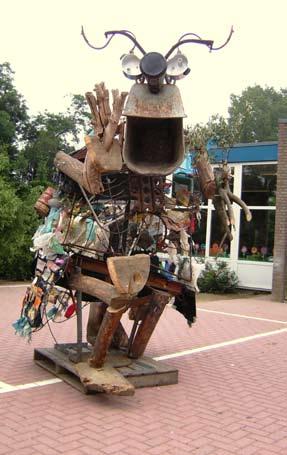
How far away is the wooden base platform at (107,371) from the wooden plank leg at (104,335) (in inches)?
3.3

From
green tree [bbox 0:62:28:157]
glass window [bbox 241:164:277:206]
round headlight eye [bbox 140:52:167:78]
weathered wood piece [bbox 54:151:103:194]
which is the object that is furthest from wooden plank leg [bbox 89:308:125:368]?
green tree [bbox 0:62:28:157]

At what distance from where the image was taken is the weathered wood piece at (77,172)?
4.94 m

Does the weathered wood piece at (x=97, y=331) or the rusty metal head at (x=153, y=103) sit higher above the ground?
the rusty metal head at (x=153, y=103)

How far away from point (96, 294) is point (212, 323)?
5390mm

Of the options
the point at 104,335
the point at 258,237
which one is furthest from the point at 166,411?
the point at 258,237

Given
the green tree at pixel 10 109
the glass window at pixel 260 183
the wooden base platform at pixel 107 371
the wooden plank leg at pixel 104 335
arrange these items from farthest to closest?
the green tree at pixel 10 109
the glass window at pixel 260 183
the wooden plank leg at pixel 104 335
the wooden base platform at pixel 107 371

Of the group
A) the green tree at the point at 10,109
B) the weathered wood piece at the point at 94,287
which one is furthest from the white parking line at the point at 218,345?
the green tree at the point at 10,109

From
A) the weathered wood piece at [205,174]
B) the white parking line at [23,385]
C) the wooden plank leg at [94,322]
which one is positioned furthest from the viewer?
the wooden plank leg at [94,322]

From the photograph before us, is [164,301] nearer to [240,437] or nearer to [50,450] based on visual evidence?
[240,437]

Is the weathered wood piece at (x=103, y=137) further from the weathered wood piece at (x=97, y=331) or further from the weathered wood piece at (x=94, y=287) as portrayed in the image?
the weathered wood piece at (x=97, y=331)

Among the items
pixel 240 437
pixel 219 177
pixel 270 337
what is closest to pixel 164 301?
pixel 219 177

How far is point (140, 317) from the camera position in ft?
20.3

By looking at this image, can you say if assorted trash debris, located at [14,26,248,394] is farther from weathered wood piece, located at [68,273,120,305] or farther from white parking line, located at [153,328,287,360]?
white parking line, located at [153,328,287,360]

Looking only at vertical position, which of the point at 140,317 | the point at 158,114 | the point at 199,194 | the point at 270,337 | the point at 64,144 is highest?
the point at 64,144
